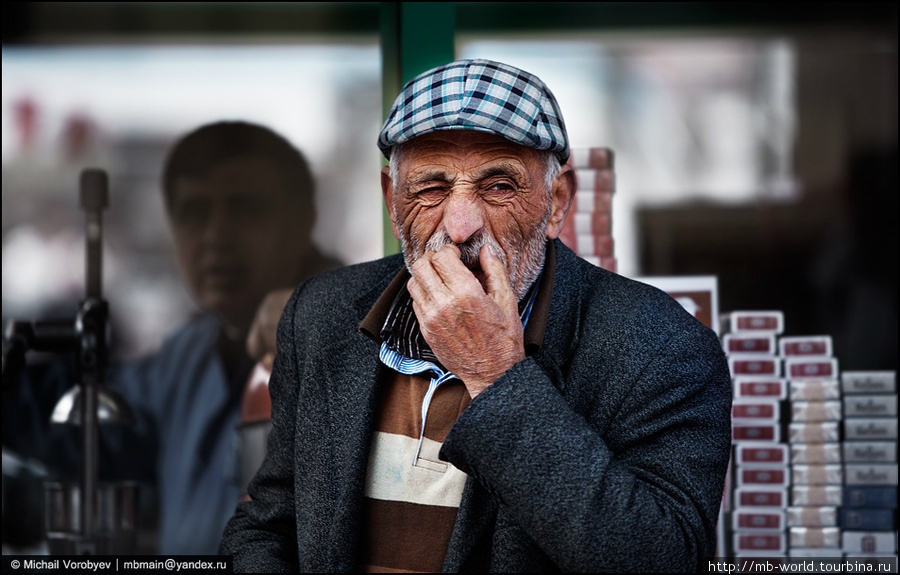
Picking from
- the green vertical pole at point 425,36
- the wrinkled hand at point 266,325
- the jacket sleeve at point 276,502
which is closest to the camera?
the jacket sleeve at point 276,502

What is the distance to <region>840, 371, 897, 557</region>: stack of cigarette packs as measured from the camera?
3090 mm

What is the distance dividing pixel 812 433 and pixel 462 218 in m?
2.07

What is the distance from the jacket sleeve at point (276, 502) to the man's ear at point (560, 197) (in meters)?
0.66

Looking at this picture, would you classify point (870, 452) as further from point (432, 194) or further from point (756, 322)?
point (432, 194)

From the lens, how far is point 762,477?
3096mm

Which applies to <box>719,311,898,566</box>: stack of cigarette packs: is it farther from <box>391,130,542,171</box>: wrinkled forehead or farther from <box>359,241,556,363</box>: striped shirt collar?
<box>391,130,542,171</box>: wrinkled forehead

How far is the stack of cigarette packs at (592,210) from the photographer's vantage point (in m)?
2.98

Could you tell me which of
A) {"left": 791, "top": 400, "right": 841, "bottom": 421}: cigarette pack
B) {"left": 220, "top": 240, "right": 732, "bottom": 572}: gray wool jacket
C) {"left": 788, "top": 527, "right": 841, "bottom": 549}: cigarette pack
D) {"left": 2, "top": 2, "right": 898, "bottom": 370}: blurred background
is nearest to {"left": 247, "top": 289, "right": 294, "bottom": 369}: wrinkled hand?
{"left": 2, "top": 2, "right": 898, "bottom": 370}: blurred background

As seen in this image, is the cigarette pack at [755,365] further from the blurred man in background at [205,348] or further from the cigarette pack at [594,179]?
the blurred man in background at [205,348]

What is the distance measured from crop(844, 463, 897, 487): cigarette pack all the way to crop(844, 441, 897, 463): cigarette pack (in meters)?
0.02

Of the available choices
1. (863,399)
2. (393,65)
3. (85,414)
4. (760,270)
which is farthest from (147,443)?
(863,399)

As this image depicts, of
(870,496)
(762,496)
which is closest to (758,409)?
(762,496)

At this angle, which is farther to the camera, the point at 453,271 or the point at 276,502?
the point at 276,502

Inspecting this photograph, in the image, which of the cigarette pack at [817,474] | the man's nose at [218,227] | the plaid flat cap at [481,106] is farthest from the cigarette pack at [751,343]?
the man's nose at [218,227]
